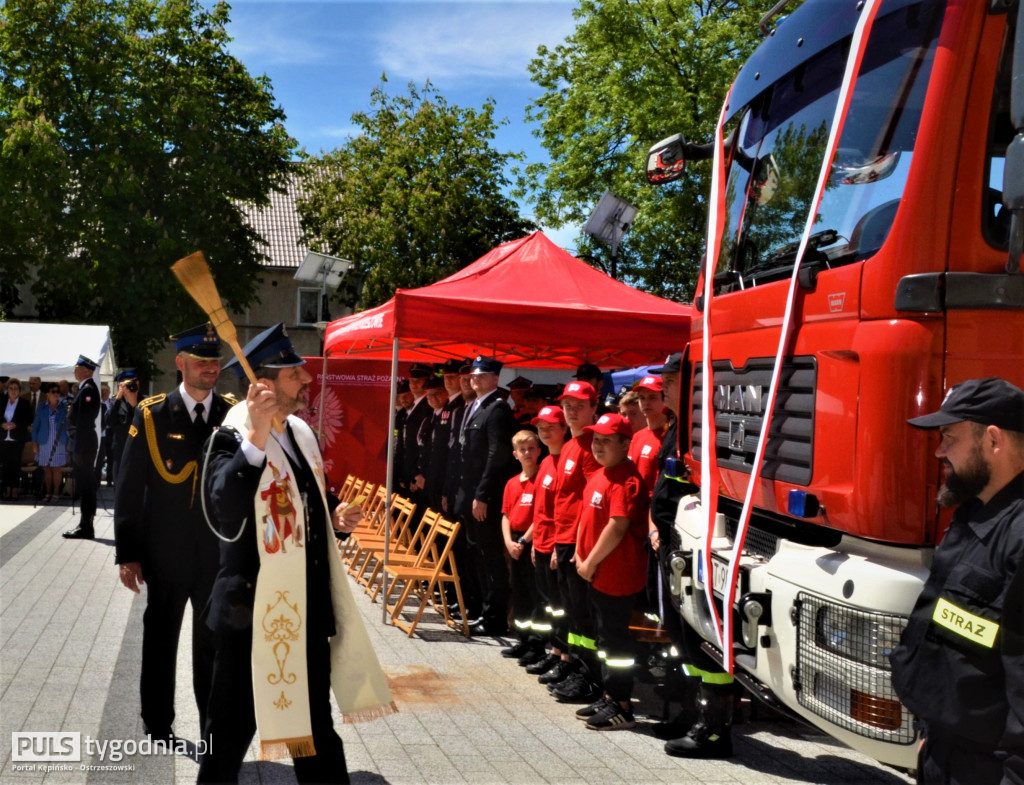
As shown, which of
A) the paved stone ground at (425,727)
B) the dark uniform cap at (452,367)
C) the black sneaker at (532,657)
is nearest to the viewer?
the paved stone ground at (425,727)

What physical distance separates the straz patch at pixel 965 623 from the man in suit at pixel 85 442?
12539mm

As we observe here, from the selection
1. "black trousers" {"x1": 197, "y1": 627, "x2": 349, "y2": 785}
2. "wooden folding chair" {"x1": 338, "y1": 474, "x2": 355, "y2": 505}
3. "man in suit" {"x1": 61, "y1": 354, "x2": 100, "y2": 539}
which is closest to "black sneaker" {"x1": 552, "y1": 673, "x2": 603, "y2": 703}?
"black trousers" {"x1": 197, "y1": 627, "x2": 349, "y2": 785}

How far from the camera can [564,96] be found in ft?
98.2

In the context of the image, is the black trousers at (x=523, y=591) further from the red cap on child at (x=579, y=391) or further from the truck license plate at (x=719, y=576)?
the truck license plate at (x=719, y=576)

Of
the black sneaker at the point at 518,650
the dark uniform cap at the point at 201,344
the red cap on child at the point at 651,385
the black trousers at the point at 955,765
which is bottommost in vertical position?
the black sneaker at the point at 518,650

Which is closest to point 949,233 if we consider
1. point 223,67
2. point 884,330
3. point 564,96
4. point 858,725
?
point 884,330

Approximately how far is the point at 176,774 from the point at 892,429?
12.1ft

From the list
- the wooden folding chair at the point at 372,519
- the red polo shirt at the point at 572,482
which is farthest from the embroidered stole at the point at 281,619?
the wooden folding chair at the point at 372,519

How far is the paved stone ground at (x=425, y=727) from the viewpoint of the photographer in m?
5.48

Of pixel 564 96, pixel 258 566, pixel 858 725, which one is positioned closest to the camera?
pixel 858 725

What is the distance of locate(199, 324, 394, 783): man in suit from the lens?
4273mm

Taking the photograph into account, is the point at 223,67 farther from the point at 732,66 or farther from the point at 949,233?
the point at 949,233

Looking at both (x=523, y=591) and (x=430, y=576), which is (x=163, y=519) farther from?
(x=430, y=576)

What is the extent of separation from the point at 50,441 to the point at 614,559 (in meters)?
14.8
